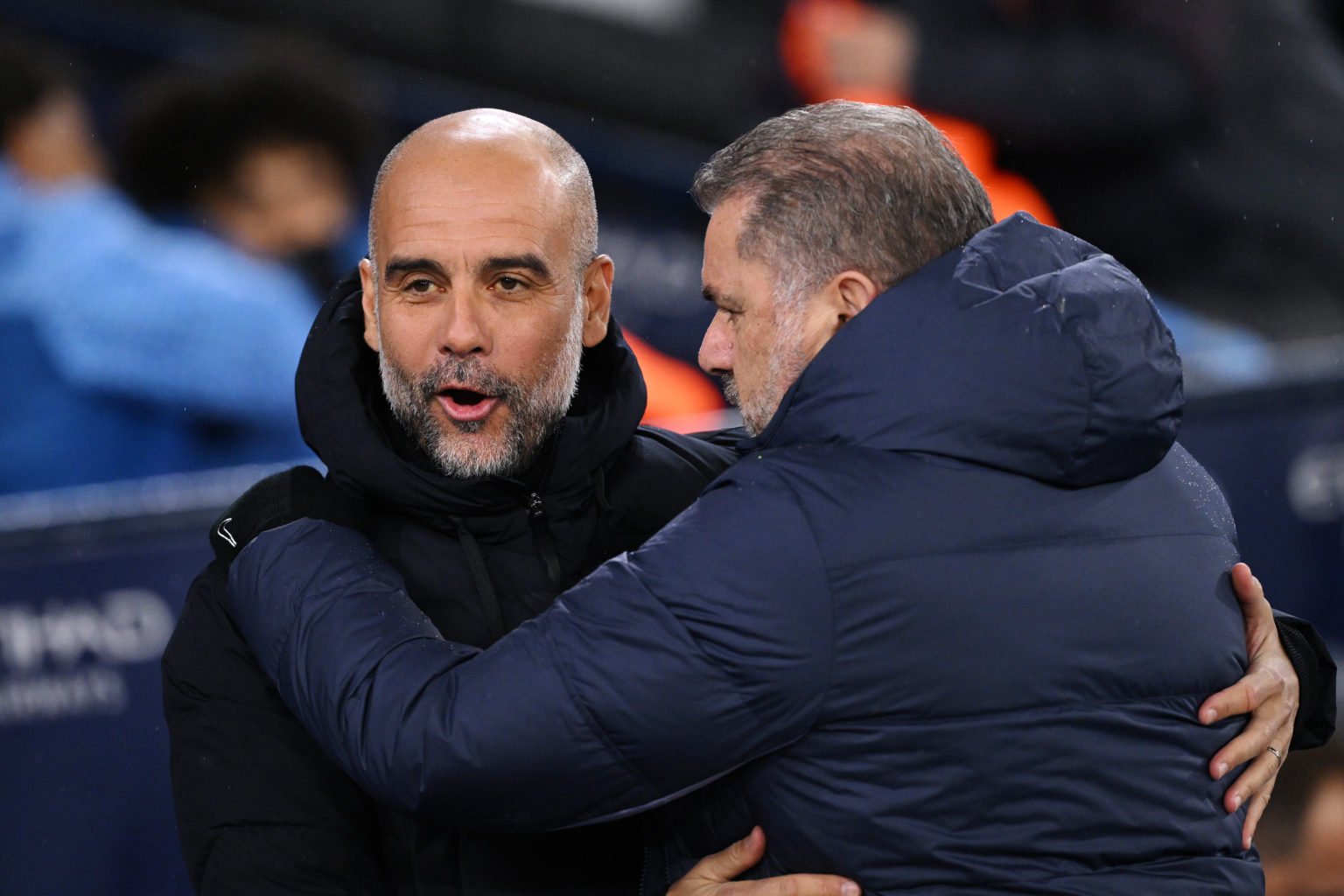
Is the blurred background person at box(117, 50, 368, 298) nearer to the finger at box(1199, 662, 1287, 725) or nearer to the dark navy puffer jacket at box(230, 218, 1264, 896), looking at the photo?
the dark navy puffer jacket at box(230, 218, 1264, 896)

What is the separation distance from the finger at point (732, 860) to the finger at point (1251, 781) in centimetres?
40

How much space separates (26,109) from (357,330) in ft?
8.56

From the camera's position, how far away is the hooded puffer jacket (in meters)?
1.43

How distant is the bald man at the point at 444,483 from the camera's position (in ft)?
4.75

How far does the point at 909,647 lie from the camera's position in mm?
1197

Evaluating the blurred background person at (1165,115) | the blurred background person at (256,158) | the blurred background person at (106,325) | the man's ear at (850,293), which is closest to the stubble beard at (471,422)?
the man's ear at (850,293)

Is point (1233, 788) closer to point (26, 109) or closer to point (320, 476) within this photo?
point (320, 476)

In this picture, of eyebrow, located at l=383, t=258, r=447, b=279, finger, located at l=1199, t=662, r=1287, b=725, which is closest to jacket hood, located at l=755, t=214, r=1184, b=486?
finger, located at l=1199, t=662, r=1287, b=725

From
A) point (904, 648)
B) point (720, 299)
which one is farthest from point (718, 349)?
point (904, 648)

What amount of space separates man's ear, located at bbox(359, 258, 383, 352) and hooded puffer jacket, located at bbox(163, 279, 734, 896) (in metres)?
0.02

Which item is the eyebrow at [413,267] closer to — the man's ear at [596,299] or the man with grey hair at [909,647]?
the man's ear at [596,299]

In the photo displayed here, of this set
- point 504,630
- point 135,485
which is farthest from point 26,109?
point 504,630

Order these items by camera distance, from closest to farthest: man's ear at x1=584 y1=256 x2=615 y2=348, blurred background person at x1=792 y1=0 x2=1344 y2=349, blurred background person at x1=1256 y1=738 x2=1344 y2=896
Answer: man's ear at x1=584 y1=256 x2=615 y2=348 → blurred background person at x1=1256 y1=738 x2=1344 y2=896 → blurred background person at x1=792 y1=0 x2=1344 y2=349

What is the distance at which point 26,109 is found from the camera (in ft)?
12.5
